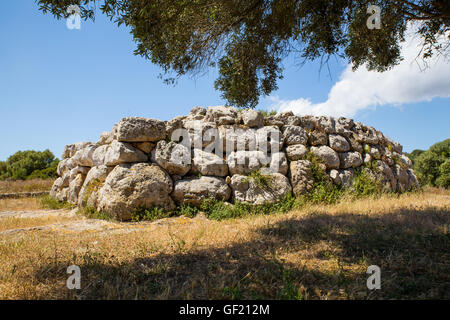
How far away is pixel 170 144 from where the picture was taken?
22.5 ft

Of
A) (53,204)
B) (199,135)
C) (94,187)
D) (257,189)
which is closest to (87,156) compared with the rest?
(94,187)

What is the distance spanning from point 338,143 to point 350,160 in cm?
73

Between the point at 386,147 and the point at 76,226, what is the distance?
11.4 metres

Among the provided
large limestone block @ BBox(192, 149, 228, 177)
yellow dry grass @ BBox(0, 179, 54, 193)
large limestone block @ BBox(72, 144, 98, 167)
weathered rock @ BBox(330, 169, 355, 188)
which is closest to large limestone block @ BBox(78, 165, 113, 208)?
large limestone block @ BBox(72, 144, 98, 167)

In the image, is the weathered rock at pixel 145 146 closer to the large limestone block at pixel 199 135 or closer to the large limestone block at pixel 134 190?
the large limestone block at pixel 134 190

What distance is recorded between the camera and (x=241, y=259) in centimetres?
341

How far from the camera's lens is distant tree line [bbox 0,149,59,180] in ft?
63.1

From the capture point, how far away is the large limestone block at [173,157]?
22.1 ft

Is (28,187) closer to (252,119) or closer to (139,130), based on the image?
(139,130)

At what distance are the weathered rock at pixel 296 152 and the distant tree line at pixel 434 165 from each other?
11177 mm

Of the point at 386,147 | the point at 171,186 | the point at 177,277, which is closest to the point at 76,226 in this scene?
the point at 171,186

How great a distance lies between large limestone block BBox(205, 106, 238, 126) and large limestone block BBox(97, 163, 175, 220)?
219cm

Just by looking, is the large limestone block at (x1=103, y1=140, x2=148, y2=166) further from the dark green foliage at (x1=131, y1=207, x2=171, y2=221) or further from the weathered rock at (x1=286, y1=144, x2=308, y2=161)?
the weathered rock at (x1=286, y1=144, x2=308, y2=161)

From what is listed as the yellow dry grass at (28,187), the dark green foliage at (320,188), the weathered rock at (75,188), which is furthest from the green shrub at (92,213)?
the yellow dry grass at (28,187)
